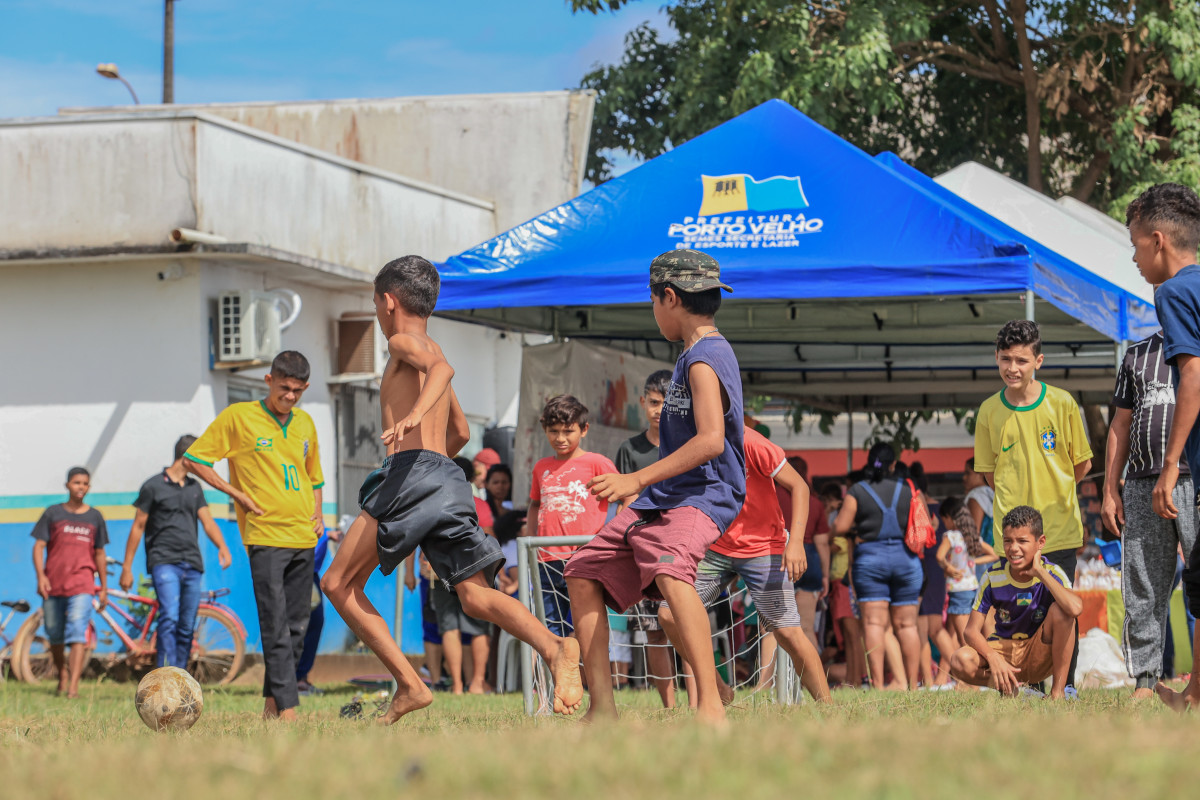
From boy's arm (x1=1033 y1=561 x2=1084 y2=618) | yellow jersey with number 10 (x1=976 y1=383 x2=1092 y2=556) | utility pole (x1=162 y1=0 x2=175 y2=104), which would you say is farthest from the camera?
utility pole (x1=162 y1=0 x2=175 y2=104)

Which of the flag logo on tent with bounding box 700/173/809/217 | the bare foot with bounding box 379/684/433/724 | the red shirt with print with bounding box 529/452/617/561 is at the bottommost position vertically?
the bare foot with bounding box 379/684/433/724

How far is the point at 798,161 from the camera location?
10.5 m

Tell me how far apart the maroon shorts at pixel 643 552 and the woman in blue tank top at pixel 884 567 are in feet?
17.8

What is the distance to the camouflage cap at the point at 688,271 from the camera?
5551 mm

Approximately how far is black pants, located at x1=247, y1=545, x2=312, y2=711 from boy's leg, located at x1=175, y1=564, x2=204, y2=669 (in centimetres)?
319

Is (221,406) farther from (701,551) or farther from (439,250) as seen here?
(701,551)

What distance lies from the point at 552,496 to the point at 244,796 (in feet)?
18.8

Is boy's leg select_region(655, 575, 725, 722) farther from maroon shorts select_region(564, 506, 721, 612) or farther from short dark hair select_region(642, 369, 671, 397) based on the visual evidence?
short dark hair select_region(642, 369, 671, 397)

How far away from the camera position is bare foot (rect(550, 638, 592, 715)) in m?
5.62

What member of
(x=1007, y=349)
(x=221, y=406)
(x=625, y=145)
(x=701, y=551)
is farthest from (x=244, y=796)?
(x=625, y=145)

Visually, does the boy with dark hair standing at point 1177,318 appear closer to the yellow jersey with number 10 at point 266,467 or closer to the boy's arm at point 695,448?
the boy's arm at point 695,448

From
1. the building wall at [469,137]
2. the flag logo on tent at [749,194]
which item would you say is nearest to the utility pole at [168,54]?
the building wall at [469,137]

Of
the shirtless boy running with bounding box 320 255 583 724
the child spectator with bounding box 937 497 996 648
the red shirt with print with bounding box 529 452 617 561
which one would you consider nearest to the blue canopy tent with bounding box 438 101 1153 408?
the red shirt with print with bounding box 529 452 617 561

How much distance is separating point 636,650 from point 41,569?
15.6 ft
